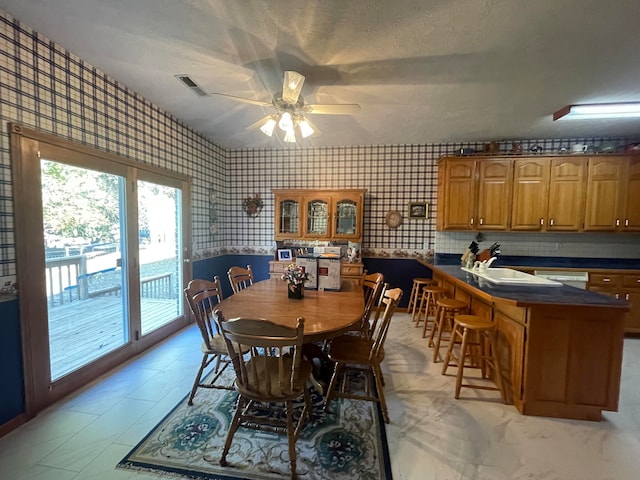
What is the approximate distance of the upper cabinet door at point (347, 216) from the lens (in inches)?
166

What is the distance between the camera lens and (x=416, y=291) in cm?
400

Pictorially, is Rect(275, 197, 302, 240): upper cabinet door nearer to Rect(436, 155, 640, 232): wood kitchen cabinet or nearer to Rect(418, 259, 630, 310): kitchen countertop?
Rect(436, 155, 640, 232): wood kitchen cabinet

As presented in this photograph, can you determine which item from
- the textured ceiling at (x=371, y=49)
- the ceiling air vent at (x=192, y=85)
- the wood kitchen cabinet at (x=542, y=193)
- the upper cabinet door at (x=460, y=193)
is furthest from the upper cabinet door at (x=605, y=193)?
the ceiling air vent at (x=192, y=85)

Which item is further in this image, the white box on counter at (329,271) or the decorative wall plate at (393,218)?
the decorative wall plate at (393,218)

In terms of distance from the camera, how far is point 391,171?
14.5ft

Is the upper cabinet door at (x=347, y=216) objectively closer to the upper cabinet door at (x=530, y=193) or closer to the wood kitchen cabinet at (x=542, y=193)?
the wood kitchen cabinet at (x=542, y=193)

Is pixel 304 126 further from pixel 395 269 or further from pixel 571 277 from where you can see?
pixel 571 277

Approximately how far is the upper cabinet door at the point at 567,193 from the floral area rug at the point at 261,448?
3.65 metres

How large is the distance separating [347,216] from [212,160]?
90.9 inches

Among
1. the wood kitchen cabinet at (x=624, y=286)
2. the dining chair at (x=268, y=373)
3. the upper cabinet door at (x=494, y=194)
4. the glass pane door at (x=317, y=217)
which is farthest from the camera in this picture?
the glass pane door at (x=317, y=217)

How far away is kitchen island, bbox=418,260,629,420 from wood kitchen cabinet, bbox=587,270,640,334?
2071 mm

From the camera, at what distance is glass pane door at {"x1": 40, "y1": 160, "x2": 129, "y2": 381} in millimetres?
2176

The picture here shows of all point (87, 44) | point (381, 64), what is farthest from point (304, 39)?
point (87, 44)

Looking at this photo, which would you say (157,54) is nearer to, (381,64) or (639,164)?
(381,64)
